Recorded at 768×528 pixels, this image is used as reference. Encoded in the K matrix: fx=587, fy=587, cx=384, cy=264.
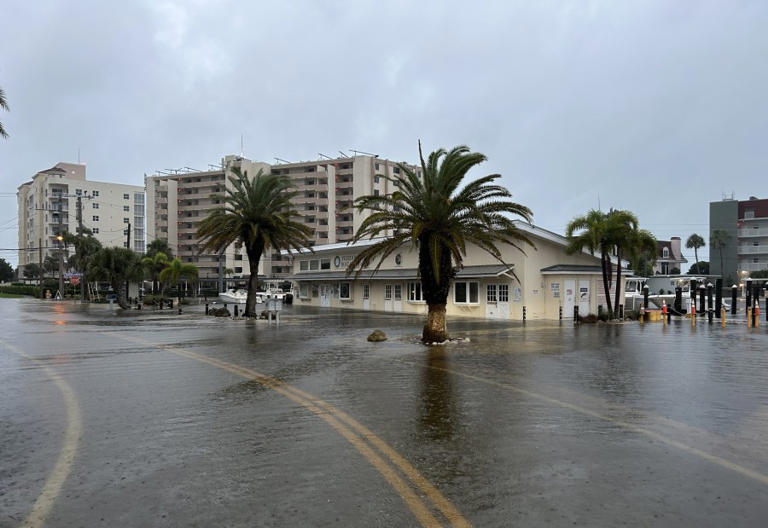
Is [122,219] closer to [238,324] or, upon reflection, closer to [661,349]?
[238,324]

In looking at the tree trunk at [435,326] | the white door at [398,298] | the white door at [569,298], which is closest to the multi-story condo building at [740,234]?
the white door at [569,298]

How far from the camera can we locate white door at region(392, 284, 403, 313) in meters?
44.5

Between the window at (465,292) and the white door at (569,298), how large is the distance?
566cm

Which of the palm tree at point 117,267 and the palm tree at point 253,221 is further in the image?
the palm tree at point 117,267

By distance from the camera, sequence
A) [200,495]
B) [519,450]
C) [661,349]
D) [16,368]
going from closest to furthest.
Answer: [200,495]
[519,450]
[16,368]
[661,349]

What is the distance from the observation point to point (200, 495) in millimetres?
5539

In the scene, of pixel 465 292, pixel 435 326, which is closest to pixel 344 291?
pixel 465 292

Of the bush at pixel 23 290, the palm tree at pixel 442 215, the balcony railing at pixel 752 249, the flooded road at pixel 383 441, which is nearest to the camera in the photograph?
the flooded road at pixel 383 441

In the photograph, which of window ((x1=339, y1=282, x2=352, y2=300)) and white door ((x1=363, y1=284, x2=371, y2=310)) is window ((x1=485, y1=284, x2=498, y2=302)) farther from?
window ((x1=339, y1=282, x2=352, y2=300))

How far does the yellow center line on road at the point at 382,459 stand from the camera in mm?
5070

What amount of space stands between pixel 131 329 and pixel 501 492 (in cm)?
2479

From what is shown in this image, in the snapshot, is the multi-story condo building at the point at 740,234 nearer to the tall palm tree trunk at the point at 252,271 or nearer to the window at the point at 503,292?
the window at the point at 503,292

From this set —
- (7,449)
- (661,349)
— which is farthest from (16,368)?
(661,349)

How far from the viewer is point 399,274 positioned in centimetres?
4197
